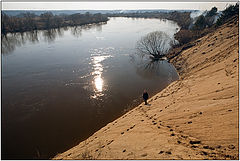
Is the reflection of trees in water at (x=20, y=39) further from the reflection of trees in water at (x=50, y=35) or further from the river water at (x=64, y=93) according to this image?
the river water at (x=64, y=93)

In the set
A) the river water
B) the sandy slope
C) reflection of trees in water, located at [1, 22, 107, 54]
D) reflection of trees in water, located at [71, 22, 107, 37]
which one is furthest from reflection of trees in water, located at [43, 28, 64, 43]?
the sandy slope

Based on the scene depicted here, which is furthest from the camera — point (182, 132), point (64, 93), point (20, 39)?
point (20, 39)

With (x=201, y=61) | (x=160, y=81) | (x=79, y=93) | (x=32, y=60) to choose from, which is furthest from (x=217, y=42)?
(x=32, y=60)

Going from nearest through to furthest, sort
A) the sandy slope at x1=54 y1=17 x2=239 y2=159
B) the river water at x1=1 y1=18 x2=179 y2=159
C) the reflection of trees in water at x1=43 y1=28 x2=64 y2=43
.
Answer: the sandy slope at x1=54 y1=17 x2=239 y2=159
the river water at x1=1 y1=18 x2=179 y2=159
the reflection of trees in water at x1=43 y1=28 x2=64 y2=43

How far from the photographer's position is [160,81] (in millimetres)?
24078

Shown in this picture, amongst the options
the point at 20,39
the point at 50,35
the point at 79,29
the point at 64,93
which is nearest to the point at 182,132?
the point at 64,93

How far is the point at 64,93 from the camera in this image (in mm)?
20969

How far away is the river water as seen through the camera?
1423cm

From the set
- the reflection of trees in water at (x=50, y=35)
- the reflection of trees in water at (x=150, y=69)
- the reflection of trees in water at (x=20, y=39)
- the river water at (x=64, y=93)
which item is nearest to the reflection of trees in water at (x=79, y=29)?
the reflection of trees in water at (x=20, y=39)

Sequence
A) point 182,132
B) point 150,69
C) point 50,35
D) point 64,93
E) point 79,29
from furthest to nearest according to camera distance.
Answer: point 79,29 → point 50,35 → point 150,69 → point 64,93 → point 182,132

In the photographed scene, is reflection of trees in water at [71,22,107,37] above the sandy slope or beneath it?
above

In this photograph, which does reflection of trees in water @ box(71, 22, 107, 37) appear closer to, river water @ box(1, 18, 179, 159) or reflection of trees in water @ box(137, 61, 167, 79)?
river water @ box(1, 18, 179, 159)

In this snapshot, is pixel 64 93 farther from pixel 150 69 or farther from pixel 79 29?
pixel 79 29

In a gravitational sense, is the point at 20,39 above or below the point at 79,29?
below
